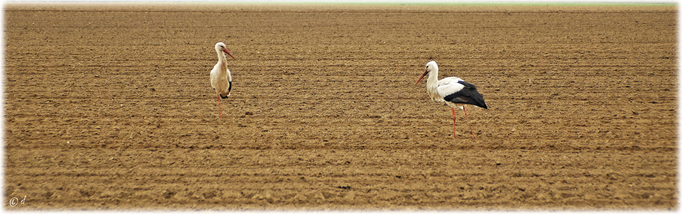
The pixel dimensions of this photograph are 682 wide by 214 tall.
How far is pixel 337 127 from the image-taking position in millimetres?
5871

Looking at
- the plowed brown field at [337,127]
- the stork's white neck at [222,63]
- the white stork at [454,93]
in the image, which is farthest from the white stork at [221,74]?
the white stork at [454,93]

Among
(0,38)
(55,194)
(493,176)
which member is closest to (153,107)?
(55,194)

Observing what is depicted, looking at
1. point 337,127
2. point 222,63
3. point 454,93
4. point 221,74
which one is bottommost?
point 337,127

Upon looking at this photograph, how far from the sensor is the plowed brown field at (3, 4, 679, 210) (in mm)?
4234

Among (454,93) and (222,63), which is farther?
(222,63)

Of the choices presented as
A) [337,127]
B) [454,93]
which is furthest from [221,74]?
[454,93]

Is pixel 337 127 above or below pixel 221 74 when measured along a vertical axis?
below

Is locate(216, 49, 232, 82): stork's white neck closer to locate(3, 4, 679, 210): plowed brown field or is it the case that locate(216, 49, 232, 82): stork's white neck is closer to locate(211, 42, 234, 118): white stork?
locate(211, 42, 234, 118): white stork

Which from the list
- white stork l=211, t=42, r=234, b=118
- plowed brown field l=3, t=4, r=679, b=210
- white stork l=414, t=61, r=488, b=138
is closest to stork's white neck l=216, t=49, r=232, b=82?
white stork l=211, t=42, r=234, b=118

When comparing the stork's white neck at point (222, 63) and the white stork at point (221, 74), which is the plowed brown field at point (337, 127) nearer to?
the white stork at point (221, 74)

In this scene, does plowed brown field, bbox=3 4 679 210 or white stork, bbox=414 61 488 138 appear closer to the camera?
plowed brown field, bbox=3 4 679 210

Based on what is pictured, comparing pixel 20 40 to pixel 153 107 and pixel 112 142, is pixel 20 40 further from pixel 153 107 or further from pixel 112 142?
pixel 112 142

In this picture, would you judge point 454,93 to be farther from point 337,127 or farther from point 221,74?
point 221,74

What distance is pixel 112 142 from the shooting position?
17.6ft
